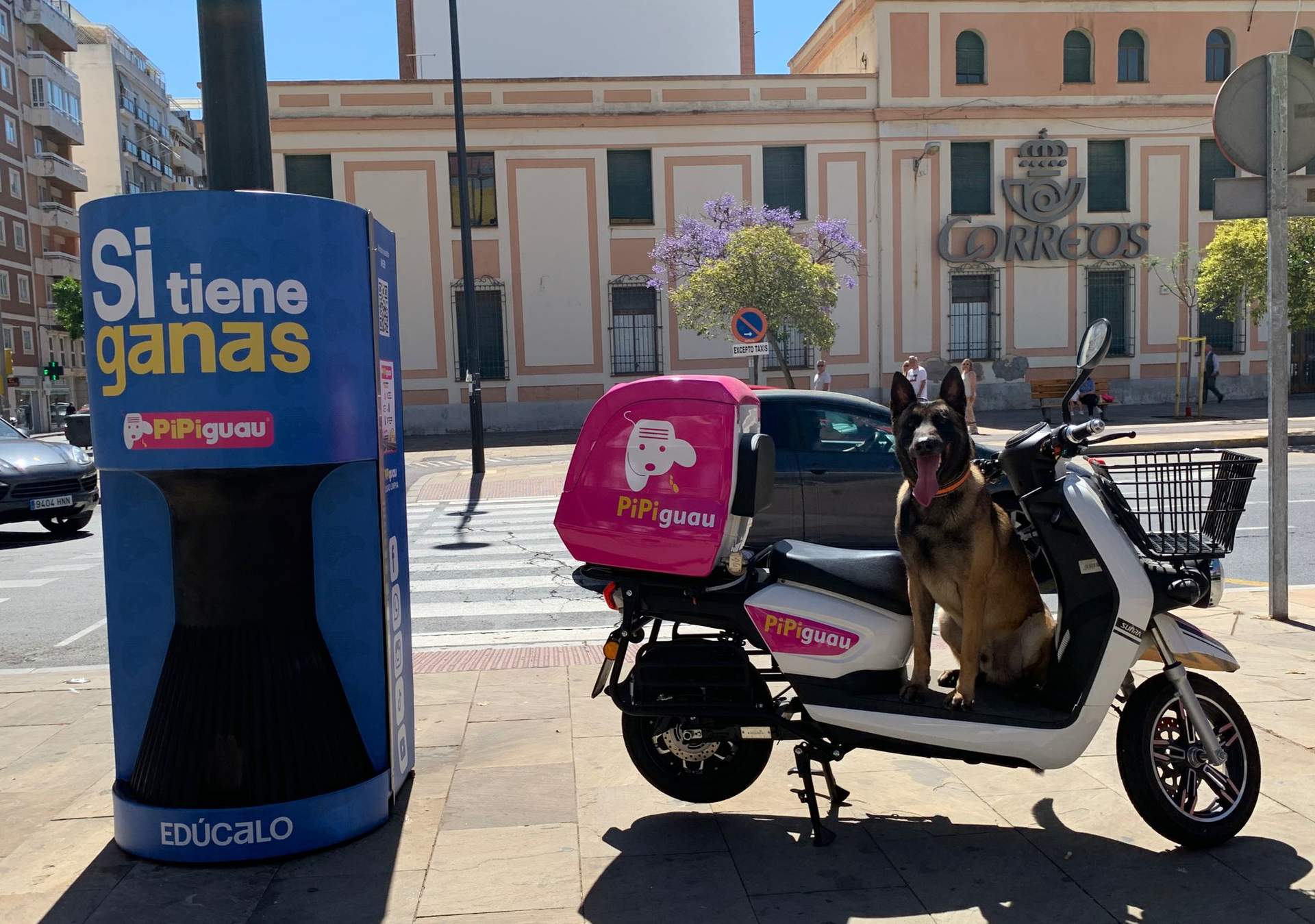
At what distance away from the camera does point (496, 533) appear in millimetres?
12773

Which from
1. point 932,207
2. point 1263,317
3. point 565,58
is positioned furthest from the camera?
point 565,58

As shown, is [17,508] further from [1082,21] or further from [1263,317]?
[1082,21]

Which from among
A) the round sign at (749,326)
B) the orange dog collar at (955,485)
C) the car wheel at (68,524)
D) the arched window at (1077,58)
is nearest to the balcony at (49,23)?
the arched window at (1077,58)

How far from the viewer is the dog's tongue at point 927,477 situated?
367 cm

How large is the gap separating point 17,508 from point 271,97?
19314 millimetres

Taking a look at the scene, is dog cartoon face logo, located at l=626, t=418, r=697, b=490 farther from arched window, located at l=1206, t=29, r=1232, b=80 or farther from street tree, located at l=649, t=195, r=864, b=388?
arched window, located at l=1206, t=29, r=1232, b=80

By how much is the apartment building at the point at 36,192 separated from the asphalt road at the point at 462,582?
45.0 metres

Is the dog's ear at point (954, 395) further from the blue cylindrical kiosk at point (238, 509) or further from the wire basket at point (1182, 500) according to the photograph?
the blue cylindrical kiosk at point (238, 509)

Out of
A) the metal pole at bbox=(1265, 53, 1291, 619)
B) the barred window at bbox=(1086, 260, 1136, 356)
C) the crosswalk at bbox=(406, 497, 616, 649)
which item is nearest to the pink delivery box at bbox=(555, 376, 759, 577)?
the crosswalk at bbox=(406, 497, 616, 649)

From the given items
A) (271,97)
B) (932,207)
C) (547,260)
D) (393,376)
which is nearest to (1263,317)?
(932,207)

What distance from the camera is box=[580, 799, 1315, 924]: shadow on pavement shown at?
3.37 meters

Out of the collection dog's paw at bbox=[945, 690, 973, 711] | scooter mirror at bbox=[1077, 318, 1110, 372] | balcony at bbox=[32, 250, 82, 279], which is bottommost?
dog's paw at bbox=[945, 690, 973, 711]

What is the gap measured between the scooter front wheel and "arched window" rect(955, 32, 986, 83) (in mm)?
30011

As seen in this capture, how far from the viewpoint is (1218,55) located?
31875mm
